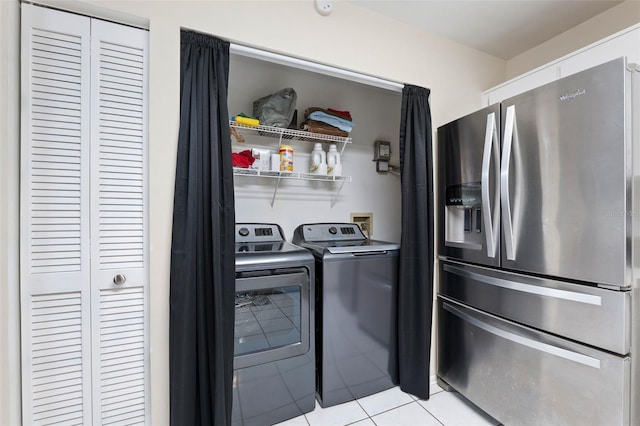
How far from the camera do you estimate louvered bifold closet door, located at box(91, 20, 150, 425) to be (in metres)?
1.21

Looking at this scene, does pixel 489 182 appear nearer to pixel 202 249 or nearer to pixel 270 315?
pixel 270 315

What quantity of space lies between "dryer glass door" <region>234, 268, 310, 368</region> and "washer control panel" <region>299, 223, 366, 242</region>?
546 millimetres

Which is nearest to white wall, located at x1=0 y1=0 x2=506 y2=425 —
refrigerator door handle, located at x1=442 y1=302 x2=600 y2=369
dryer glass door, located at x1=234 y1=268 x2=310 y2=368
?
dryer glass door, located at x1=234 y1=268 x2=310 y2=368

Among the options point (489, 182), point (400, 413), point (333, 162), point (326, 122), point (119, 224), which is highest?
point (326, 122)

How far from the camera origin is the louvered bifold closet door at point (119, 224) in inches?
47.5

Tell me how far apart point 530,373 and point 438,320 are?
621mm

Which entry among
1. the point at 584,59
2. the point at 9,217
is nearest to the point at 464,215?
the point at 584,59

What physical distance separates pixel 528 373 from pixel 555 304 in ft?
1.30

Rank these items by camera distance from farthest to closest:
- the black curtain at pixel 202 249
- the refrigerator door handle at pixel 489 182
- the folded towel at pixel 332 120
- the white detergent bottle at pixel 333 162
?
the white detergent bottle at pixel 333 162 → the folded towel at pixel 332 120 → the refrigerator door handle at pixel 489 182 → the black curtain at pixel 202 249

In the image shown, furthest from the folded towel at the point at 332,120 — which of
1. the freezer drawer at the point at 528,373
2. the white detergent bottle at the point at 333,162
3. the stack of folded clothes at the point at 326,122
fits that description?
the freezer drawer at the point at 528,373

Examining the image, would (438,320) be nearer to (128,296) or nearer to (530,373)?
(530,373)

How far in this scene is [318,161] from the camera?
210 centimetres

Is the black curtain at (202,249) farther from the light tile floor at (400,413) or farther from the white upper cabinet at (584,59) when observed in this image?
the white upper cabinet at (584,59)

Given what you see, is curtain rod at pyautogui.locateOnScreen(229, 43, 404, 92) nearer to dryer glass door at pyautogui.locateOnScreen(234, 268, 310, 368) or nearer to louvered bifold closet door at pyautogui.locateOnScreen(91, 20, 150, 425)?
louvered bifold closet door at pyautogui.locateOnScreen(91, 20, 150, 425)
